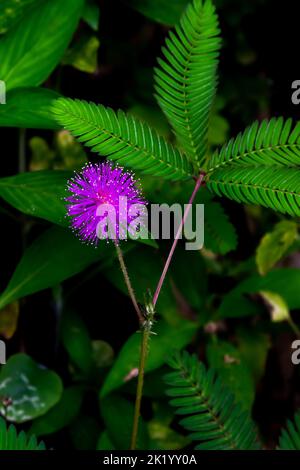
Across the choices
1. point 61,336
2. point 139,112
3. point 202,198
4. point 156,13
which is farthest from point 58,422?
point 156,13

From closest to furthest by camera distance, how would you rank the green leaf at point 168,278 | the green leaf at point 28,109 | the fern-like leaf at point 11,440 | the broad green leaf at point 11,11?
the fern-like leaf at point 11,440 < the green leaf at point 28,109 < the broad green leaf at point 11,11 < the green leaf at point 168,278

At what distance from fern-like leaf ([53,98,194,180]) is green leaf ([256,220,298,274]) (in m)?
0.52

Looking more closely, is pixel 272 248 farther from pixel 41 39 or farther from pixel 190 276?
pixel 41 39

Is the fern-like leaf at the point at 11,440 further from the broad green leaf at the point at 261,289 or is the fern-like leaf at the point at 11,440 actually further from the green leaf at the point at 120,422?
the broad green leaf at the point at 261,289

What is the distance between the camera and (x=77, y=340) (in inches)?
56.1

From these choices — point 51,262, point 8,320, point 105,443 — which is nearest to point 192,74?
point 51,262

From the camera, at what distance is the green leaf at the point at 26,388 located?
4.14ft

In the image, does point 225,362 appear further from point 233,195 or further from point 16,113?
point 16,113

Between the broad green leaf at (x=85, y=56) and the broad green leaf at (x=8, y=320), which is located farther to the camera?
the broad green leaf at (x=85, y=56)

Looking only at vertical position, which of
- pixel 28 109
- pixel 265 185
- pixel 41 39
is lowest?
pixel 265 185

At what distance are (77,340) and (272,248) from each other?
530 millimetres

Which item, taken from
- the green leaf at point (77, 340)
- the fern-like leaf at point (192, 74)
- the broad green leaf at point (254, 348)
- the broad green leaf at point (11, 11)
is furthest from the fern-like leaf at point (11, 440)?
the broad green leaf at point (11, 11)

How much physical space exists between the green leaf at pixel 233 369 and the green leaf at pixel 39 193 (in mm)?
571

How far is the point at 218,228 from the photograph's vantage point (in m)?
1.24
